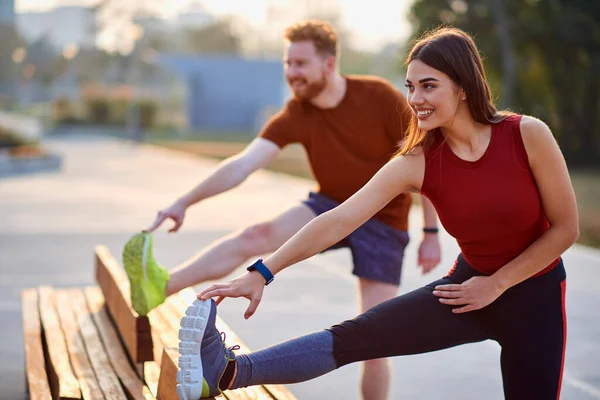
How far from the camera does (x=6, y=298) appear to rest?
8195 mm

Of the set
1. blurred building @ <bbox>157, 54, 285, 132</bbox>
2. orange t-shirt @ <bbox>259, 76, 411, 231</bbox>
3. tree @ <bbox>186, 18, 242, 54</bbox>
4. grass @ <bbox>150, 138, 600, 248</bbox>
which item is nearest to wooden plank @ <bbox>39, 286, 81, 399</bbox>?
orange t-shirt @ <bbox>259, 76, 411, 231</bbox>

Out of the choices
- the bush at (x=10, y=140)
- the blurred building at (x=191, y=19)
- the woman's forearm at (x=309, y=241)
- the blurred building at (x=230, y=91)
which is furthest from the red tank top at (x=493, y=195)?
the blurred building at (x=191, y=19)

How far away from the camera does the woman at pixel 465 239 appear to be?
11.1 feet

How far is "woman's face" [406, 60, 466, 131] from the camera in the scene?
341cm

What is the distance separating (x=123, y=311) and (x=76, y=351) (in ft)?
1.13

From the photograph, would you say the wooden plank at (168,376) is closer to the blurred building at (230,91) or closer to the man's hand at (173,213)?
the man's hand at (173,213)

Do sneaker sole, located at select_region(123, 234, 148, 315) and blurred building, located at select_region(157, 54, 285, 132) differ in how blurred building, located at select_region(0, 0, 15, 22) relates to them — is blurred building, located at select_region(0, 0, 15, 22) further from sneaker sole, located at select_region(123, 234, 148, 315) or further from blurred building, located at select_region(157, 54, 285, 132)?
sneaker sole, located at select_region(123, 234, 148, 315)

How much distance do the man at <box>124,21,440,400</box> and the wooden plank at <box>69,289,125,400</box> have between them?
369 mm

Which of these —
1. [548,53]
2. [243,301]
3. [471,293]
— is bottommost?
[243,301]

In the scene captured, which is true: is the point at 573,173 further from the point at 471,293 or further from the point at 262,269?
the point at 262,269

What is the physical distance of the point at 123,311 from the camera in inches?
203

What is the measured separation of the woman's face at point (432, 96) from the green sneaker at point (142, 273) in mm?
1715

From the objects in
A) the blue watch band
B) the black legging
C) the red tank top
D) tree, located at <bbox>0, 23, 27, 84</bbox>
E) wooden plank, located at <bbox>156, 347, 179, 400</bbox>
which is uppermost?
the red tank top

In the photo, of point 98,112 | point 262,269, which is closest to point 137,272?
point 262,269
